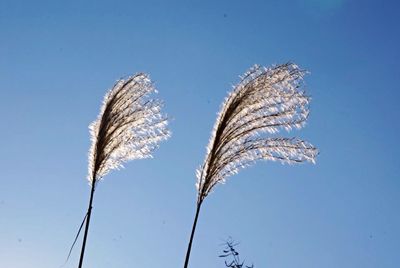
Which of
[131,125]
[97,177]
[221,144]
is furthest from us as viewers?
[131,125]

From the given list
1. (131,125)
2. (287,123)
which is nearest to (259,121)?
(287,123)

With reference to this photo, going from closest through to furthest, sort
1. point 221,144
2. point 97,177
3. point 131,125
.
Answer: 1. point 221,144
2. point 97,177
3. point 131,125

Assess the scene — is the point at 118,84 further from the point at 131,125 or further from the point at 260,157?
the point at 260,157

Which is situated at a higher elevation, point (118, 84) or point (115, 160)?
point (118, 84)

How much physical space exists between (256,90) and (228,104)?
0.31 meters

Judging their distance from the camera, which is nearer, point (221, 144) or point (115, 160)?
point (221, 144)

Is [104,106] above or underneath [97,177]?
above

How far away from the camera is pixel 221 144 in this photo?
5551 mm

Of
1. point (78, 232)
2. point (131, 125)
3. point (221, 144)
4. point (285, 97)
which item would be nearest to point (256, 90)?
point (285, 97)

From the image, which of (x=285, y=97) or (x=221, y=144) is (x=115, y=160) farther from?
(x=285, y=97)

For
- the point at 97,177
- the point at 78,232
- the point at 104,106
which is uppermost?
the point at 104,106

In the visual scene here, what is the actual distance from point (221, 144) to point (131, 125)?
1498mm

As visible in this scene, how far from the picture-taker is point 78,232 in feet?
18.4

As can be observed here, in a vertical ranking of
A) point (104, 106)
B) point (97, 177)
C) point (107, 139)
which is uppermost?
point (104, 106)
